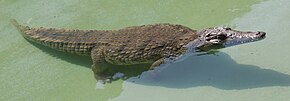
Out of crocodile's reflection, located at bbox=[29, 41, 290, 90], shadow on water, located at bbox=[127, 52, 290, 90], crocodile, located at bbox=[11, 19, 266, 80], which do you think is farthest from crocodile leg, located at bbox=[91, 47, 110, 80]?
shadow on water, located at bbox=[127, 52, 290, 90]

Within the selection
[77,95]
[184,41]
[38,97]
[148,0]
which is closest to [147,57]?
[184,41]

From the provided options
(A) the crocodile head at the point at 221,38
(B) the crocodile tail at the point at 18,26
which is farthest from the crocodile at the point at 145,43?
(B) the crocodile tail at the point at 18,26

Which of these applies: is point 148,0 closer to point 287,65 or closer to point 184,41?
point 184,41

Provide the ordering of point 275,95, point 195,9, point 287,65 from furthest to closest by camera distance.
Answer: point 195,9 → point 287,65 → point 275,95

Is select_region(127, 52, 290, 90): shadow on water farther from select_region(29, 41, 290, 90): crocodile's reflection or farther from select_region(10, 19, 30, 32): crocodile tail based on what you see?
select_region(10, 19, 30, 32): crocodile tail

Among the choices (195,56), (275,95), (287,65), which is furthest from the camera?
(195,56)

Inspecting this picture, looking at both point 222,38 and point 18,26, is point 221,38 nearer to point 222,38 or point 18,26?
point 222,38

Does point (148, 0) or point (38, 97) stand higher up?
point (148, 0)

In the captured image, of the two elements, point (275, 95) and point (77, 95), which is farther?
point (77, 95)
